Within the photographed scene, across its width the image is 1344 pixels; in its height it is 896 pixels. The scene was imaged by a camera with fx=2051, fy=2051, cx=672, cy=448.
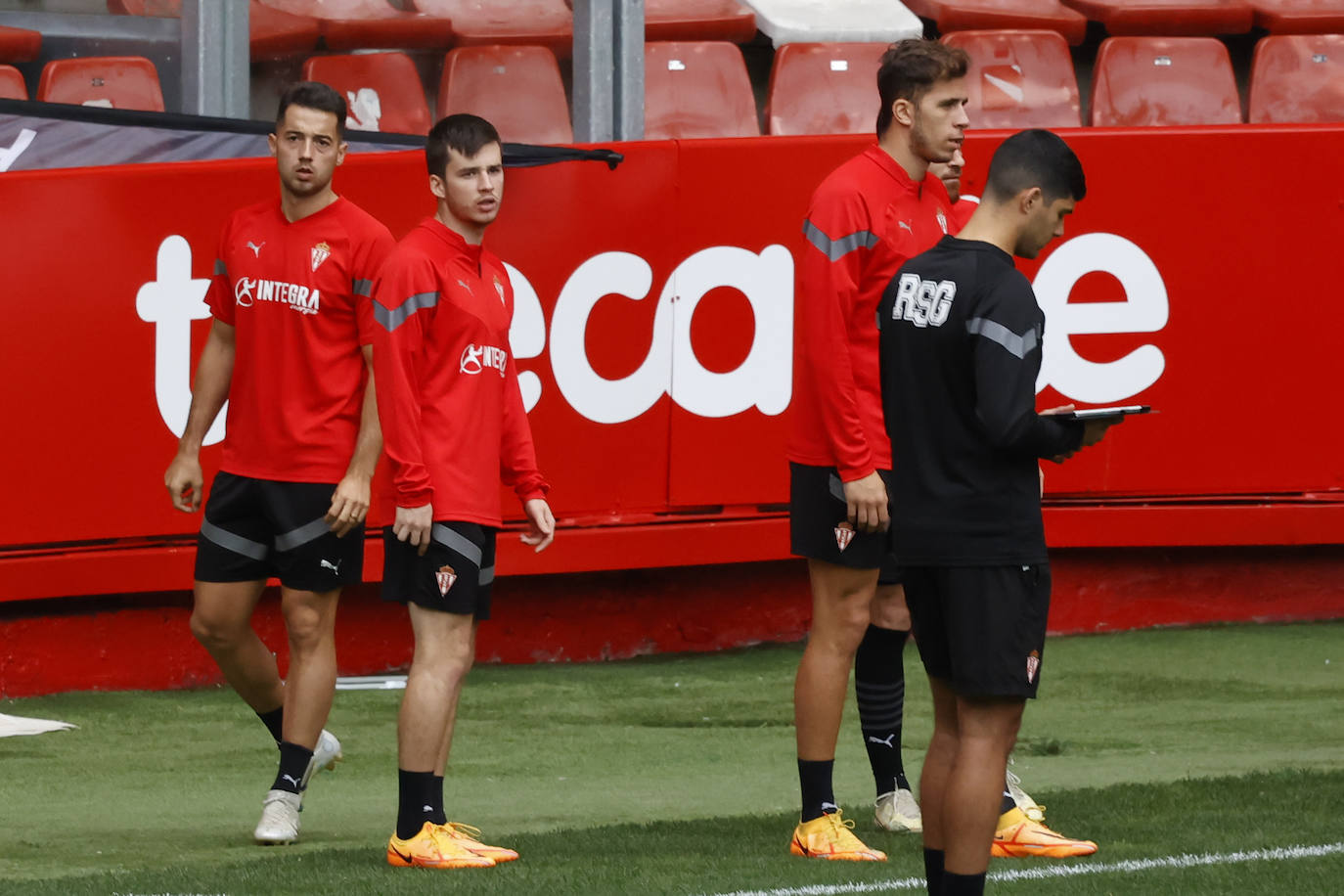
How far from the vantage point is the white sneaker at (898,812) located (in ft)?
17.2

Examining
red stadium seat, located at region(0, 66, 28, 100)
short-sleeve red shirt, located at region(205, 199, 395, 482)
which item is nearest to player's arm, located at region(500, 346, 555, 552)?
short-sleeve red shirt, located at region(205, 199, 395, 482)

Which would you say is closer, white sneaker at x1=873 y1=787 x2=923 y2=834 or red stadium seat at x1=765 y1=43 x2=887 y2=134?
white sneaker at x1=873 y1=787 x2=923 y2=834

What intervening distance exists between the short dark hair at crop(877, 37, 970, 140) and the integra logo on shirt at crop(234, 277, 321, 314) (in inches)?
59.5

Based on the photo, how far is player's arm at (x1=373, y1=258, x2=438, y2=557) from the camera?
475 cm

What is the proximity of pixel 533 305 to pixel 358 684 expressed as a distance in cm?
→ 157

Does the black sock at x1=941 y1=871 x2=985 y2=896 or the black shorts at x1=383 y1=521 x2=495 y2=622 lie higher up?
the black shorts at x1=383 y1=521 x2=495 y2=622

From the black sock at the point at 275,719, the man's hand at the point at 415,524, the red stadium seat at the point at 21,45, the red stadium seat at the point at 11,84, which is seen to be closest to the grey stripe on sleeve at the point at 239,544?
the black sock at the point at 275,719

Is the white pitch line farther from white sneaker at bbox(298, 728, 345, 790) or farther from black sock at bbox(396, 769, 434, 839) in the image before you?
white sneaker at bbox(298, 728, 345, 790)

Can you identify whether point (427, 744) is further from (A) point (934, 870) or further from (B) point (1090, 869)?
(B) point (1090, 869)

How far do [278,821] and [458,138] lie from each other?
1.76 m

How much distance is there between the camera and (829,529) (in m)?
4.99

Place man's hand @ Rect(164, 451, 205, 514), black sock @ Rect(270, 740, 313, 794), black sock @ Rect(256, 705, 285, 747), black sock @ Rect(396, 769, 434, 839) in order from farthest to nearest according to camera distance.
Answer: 1. black sock @ Rect(256, 705, 285, 747)
2. man's hand @ Rect(164, 451, 205, 514)
3. black sock @ Rect(270, 740, 313, 794)
4. black sock @ Rect(396, 769, 434, 839)

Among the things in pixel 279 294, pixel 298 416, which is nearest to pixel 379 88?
pixel 279 294

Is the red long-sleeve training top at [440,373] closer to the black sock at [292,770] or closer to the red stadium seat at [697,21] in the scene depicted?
the black sock at [292,770]
